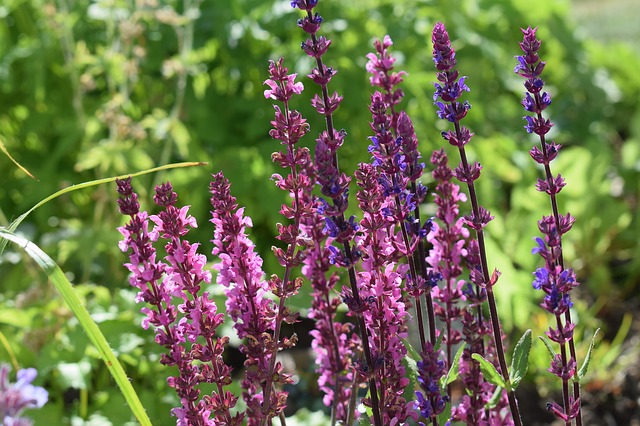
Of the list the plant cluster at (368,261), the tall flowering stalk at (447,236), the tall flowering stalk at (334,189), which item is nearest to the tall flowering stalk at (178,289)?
the plant cluster at (368,261)

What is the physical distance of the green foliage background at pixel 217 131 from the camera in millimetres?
3586

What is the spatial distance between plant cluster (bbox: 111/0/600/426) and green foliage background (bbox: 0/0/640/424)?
1.38 metres

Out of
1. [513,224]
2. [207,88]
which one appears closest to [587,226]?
[513,224]

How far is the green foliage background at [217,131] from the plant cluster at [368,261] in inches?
54.5

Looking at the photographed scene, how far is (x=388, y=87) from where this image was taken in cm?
167

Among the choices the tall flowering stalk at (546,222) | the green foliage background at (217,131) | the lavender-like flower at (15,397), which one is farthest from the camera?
the green foliage background at (217,131)

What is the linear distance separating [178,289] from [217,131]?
2621 millimetres

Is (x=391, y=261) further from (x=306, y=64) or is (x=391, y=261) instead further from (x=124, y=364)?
(x=306, y=64)

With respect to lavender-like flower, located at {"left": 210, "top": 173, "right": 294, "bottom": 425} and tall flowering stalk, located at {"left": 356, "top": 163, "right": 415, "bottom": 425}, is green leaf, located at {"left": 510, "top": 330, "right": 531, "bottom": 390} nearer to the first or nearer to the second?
tall flowering stalk, located at {"left": 356, "top": 163, "right": 415, "bottom": 425}

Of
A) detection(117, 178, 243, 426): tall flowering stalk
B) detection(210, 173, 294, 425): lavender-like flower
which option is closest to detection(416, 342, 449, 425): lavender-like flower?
detection(210, 173, 294, 425): lavender-like flower

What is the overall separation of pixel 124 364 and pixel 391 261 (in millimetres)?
1637

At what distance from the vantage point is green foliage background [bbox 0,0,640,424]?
3586 millimetres

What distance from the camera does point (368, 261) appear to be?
5.11 feet

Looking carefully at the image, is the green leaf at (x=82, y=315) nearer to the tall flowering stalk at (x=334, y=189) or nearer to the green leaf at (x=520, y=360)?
the tall flowering stalk at (x=334, y=189)
